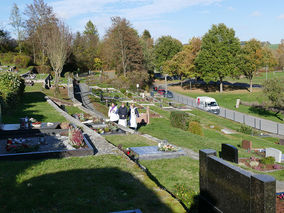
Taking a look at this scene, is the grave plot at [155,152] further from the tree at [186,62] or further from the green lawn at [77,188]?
the tree at [186,62]

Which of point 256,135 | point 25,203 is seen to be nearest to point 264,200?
point 25,203

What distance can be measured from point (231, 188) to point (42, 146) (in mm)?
8418

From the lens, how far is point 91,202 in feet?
21.8

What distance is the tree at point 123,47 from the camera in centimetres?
6544

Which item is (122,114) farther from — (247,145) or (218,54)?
(218,54)

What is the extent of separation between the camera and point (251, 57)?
60.0 m

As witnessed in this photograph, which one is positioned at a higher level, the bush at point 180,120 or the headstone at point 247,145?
→ the bush at point 180,120

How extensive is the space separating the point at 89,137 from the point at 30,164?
485cm

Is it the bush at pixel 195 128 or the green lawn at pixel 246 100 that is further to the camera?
the green lawn at pixel 246 100

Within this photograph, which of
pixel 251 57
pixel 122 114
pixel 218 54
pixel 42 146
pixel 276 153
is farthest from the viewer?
pixel 218 54

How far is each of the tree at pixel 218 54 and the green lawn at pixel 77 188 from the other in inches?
2138

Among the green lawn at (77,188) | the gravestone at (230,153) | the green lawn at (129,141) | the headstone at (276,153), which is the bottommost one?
the headstone at (276,153)

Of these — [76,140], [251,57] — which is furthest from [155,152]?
[251,57]

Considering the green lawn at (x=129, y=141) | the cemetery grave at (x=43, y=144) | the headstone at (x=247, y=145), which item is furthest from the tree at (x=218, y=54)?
the cemetery grave at (x=43, y=144)
